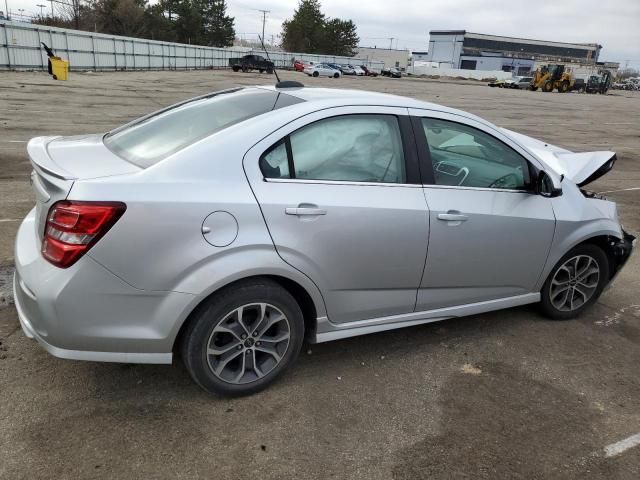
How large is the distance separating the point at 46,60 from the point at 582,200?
3286 centimetres

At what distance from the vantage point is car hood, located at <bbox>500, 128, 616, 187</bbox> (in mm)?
4395

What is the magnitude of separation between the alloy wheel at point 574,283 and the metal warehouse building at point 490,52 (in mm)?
127682

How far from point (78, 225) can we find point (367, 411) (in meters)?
1.77

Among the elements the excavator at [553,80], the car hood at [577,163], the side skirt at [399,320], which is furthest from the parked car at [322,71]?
the side skirt at [399,320]

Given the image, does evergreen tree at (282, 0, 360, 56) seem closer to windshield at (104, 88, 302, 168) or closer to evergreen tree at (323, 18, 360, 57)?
evergreen tree at (323, 18, 360, 57)

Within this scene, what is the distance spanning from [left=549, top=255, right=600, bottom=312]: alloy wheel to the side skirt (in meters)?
0.27

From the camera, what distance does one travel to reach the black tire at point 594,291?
13.3 feet

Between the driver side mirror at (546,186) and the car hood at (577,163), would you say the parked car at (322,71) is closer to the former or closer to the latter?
the car hood at (577,163)

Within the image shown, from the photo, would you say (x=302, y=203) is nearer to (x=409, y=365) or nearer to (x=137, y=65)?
(x=409, y=365)

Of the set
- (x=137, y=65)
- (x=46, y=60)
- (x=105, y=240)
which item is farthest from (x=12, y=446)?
(x=137, y=65)

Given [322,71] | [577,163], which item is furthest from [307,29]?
[577,163]

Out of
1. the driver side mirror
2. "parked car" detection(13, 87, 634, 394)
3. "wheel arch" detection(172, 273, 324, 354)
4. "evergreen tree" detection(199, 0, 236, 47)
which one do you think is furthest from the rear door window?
"evergreen tree" detection(199, 0, 236, 47)

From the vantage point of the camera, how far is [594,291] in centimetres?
434

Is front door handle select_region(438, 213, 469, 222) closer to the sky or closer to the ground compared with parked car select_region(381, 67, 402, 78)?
closer to the sky
